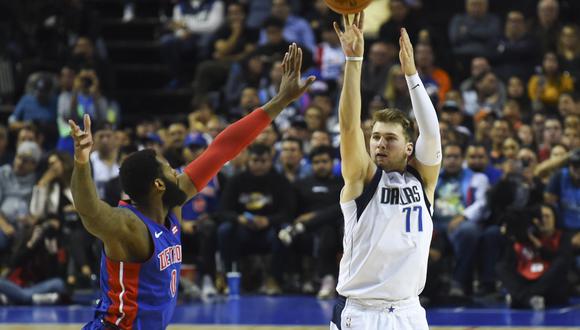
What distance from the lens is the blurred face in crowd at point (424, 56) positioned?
15195mm

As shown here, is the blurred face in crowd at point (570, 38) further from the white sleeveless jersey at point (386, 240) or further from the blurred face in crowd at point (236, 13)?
the white sleeveless jersey at point (386, 240)

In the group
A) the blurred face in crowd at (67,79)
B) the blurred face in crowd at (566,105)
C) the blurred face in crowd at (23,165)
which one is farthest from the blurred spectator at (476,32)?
the blurred face in crowd at (23,165)

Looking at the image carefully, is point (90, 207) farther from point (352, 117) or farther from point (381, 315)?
point (381, 315)

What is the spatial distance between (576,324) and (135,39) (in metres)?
11.0

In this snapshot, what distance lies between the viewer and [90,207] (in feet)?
17.7

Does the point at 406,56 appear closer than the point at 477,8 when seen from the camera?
Yes

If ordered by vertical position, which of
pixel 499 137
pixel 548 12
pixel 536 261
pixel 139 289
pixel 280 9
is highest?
pixel 280 9

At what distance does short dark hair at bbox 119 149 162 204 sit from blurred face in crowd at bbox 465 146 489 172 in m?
7.37

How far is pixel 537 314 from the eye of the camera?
11.5 m

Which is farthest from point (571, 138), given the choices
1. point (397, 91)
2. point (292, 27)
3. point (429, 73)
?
point (292, 27)

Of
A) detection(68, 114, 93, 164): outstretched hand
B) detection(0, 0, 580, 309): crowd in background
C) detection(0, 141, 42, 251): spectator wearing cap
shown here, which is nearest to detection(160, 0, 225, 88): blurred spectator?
detection(0, 0, 580, 309): crowd in background

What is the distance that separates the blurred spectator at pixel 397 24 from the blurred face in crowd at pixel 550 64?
234cm

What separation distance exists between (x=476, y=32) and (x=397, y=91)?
6.51 feet

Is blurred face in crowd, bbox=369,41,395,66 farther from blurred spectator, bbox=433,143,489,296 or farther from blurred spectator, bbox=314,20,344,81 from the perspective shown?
blurred spectator, bbox=433,143,489,296
